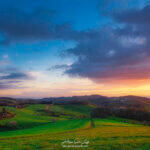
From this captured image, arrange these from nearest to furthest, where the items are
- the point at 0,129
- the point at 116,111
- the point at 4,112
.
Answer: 1. the point at 0,129
2. the point at 4,112
3. the point at 116,111

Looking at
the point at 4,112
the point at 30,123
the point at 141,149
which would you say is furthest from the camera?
the point at 4,112

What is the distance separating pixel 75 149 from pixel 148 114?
8324 cm

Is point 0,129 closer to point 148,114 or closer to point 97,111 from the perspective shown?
point 97,111

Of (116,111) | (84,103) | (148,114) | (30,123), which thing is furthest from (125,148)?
(84,103)

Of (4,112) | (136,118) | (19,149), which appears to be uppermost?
(19,149)

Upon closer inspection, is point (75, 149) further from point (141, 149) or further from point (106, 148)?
point (141, 149)

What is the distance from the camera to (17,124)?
191 feet

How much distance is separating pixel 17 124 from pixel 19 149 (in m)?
47.7

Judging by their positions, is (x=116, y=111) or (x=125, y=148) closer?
(x=125, y=148)

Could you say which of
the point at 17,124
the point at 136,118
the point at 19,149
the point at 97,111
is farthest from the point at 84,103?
the point at 19,149

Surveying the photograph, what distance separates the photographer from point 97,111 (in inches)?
3868

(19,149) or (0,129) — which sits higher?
(19,149)

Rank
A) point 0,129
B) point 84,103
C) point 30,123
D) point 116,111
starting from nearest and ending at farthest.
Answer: point 0,129, point 30,123, point 116,111, point 84,103

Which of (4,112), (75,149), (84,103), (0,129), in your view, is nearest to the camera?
(75,149)
